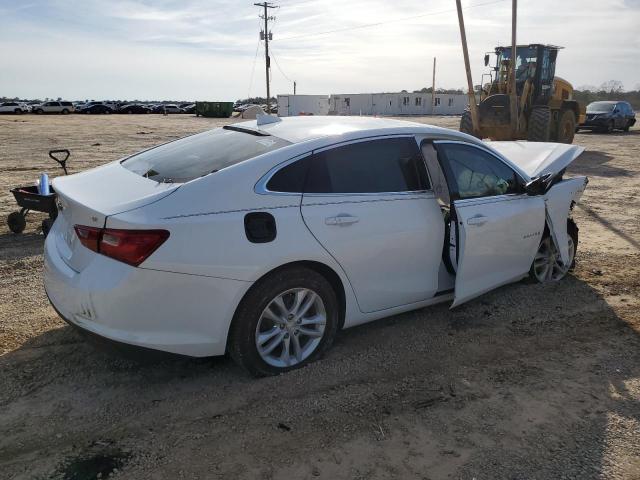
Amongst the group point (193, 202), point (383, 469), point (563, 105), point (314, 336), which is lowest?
point (383, 469)

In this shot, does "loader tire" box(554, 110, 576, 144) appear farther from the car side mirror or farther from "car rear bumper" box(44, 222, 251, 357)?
"car rear bumper" box(44, 222, 251, 357)

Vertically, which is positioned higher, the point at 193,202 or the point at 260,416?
the point at 193,202

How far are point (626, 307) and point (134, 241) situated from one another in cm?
420

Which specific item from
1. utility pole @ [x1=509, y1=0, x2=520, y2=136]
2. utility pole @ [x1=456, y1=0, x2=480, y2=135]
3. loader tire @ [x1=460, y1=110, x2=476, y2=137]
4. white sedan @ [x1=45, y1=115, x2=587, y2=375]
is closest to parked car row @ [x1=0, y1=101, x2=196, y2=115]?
loader tire @ [x1=460, y1=110, x2=476, y2=137]

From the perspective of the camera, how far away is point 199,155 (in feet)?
11.9

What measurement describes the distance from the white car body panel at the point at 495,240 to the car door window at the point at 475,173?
74 mm

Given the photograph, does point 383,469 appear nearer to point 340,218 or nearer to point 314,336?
point 314,336

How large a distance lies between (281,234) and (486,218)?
5.93 ft

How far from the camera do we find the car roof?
362 centimetres

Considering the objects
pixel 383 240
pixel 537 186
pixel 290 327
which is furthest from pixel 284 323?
pixel 537 186

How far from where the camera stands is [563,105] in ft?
60.4

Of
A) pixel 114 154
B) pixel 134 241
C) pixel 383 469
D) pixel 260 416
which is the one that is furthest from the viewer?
pixel 114 154

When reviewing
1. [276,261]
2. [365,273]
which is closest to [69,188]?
[276,261]

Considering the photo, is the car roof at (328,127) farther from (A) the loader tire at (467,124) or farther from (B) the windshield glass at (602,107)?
(B) the windshield glass at (602,107)
